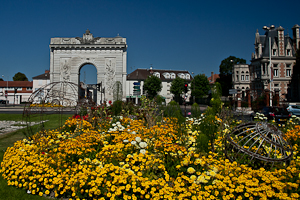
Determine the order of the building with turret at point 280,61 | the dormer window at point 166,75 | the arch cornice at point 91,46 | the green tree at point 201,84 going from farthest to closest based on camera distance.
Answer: the dormer window at point 166,75 → the green tree at point 201,84 → the building with turret at point 280,61 → the arch cornice at point 91,46

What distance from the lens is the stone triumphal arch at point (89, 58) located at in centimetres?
3747

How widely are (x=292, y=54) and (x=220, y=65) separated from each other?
828 inches

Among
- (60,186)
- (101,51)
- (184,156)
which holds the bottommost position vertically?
(60,186)

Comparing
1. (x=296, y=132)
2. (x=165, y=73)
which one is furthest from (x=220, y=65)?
(x=296, y=132)

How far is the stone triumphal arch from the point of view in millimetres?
37469

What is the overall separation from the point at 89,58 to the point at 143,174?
35.6m

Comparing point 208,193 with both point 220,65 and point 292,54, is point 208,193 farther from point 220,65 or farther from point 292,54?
point 220,65

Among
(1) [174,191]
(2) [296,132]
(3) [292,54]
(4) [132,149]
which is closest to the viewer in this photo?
(1) [174,191]

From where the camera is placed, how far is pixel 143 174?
4656mm

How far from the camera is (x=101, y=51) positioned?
37656 millimetres

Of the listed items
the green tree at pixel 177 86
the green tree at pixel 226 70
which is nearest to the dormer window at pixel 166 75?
the green tree at pixel 177 86

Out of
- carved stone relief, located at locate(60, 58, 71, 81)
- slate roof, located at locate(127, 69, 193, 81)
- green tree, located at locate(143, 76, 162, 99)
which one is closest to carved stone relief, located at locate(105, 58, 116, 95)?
carved stone relief, located at locate(60, 58, 71, 81)

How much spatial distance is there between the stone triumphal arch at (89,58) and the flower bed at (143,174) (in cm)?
3182

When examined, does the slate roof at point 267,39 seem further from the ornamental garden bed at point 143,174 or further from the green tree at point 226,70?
the ornamental garden bed at point 143,174
